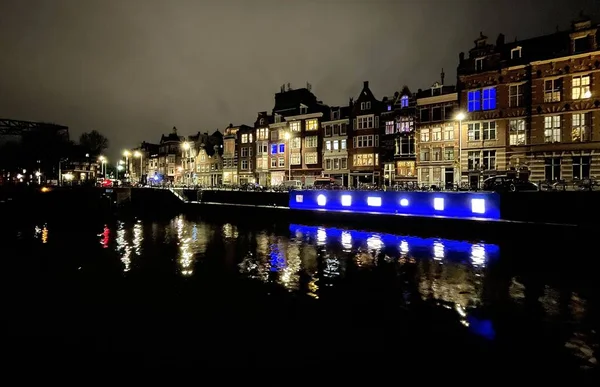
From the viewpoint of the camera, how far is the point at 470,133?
56.8m

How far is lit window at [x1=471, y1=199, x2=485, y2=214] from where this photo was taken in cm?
3750

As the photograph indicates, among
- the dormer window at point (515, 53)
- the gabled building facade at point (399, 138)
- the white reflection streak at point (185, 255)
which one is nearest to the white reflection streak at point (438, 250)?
the white reflection streak at point (185, 255)

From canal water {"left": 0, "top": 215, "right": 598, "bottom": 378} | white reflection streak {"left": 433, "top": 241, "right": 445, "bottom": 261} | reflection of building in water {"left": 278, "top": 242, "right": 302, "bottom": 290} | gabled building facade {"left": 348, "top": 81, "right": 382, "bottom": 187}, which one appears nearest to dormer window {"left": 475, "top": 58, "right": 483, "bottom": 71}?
gabled building facade {"left": 348, "top": 81, "right": 382, "bottom": 187}

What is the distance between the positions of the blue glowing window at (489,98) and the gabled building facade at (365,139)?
19247 millimetres

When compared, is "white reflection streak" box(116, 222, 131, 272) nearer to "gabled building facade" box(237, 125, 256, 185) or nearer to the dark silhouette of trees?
"gabled building facade" box(237, 125, 256, 185)

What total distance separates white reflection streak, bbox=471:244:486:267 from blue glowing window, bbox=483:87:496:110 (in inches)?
1148

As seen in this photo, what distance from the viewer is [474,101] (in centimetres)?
5625

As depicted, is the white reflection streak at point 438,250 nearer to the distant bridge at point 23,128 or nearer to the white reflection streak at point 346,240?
the white reflection streak at point 346,240

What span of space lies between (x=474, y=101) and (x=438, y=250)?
33.4m

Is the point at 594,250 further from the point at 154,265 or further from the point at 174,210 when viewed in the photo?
the point at 174,210

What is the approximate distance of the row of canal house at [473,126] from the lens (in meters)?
47.2

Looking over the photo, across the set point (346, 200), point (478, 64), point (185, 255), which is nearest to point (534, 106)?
point (478, 64)

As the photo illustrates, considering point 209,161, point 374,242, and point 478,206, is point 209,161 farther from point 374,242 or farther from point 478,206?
point 478,206

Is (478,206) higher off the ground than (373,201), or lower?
lower
